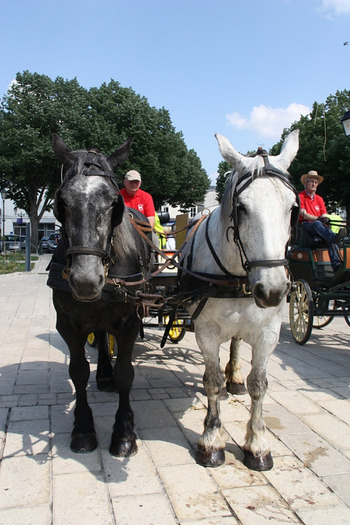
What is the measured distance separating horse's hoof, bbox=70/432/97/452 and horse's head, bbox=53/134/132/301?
1.36 m

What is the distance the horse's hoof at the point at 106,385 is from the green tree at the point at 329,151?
19290mm

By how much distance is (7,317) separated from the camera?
8.31 metres

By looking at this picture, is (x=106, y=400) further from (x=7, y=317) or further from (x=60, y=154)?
(x=7, y=317)

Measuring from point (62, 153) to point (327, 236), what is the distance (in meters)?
4.28

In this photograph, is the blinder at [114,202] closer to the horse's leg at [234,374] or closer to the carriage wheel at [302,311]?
the horse's leg at [234,374]

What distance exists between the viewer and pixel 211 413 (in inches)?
125

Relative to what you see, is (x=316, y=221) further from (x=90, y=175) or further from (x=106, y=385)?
(x=90, y=175)

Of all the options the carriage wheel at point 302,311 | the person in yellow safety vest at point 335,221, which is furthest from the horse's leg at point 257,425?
the person in yellow safety vest at point 335,221

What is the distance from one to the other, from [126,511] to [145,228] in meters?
2.44

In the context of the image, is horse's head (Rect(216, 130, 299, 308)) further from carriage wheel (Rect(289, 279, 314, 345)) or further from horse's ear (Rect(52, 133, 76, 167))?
carriage wheel (Rect(289, 279, 314, 345))

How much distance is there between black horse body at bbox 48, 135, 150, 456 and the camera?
247 centimetres

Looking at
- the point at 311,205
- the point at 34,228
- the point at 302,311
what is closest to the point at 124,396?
the point at 302,311

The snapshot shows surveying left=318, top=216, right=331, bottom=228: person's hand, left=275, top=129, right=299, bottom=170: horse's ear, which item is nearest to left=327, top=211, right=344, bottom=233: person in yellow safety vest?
left=318, top=216, right=331, bottom=228: person's hand

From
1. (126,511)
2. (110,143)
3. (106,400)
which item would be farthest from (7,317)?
(110,143)
